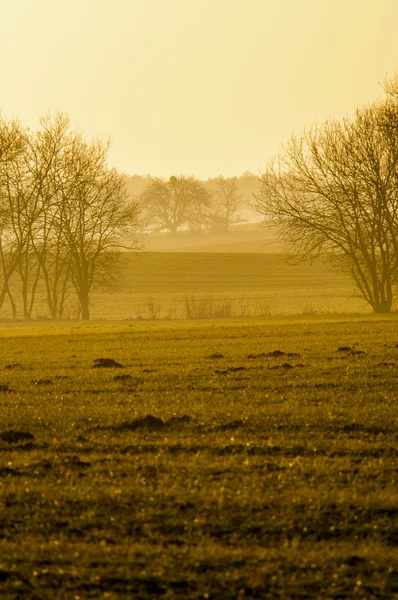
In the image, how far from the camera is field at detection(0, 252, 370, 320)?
56.6 metres

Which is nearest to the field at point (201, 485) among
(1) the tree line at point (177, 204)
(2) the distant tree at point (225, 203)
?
(1) the tree line at point (177, 204)

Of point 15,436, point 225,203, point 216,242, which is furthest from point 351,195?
point 225,203

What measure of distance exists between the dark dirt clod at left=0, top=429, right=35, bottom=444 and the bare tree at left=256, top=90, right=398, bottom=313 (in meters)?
28.1

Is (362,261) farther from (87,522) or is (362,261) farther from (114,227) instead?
(87,522)

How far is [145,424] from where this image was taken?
1009cm

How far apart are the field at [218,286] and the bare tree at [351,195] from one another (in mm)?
10877

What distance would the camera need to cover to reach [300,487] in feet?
23.7

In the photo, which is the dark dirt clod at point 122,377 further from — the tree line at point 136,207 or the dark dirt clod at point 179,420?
the tree line at point 136,207

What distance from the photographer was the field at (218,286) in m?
56.6

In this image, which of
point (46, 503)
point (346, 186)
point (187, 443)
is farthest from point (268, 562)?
point (346, 186)

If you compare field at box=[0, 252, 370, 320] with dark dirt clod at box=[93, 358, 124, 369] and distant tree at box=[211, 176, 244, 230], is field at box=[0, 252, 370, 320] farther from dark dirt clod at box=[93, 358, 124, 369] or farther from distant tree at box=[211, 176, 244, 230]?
distant tree at box=[211, 176, 244, 230]

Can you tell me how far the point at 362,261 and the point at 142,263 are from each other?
47.2 meters

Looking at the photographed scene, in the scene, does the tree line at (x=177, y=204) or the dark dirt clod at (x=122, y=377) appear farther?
the tree line at (x=177, y=204)

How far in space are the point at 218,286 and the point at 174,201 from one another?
49.5 meters
